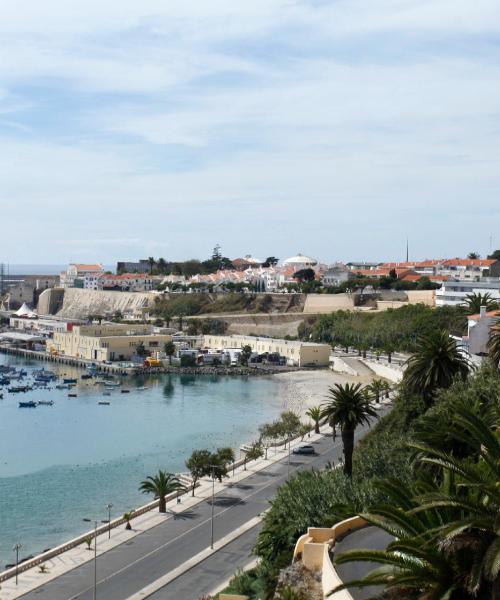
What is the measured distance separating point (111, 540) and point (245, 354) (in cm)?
5267

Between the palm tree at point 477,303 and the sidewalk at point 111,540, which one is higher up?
the palm tree at point 477,303

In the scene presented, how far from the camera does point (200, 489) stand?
3219 cm

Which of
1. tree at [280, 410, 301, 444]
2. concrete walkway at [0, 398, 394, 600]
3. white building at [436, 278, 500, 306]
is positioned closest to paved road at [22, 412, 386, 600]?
concrete walkway at [0, 398, 394, 600]

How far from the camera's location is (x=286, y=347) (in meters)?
78.8

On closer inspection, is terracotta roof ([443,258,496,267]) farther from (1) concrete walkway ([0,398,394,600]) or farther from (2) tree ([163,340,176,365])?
(1) concrete walkway ([0,398,394,600])

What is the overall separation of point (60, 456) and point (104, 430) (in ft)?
24.7

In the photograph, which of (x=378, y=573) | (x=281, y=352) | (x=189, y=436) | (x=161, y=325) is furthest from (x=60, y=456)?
(x=161, y=325)

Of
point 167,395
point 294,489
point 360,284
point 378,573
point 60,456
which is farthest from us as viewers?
point 360,284

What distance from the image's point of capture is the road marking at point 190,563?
2123 centimetres

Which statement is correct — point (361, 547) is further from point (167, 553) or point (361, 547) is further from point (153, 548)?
point (153, 548)

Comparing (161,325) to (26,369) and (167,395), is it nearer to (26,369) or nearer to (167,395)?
(26,369)

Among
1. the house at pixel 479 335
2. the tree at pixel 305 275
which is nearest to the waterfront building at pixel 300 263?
the tree at pixel 305 275

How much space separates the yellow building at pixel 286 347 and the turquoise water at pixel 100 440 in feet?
21.2

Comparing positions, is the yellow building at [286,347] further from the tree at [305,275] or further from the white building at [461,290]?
the tree at [305,275]
